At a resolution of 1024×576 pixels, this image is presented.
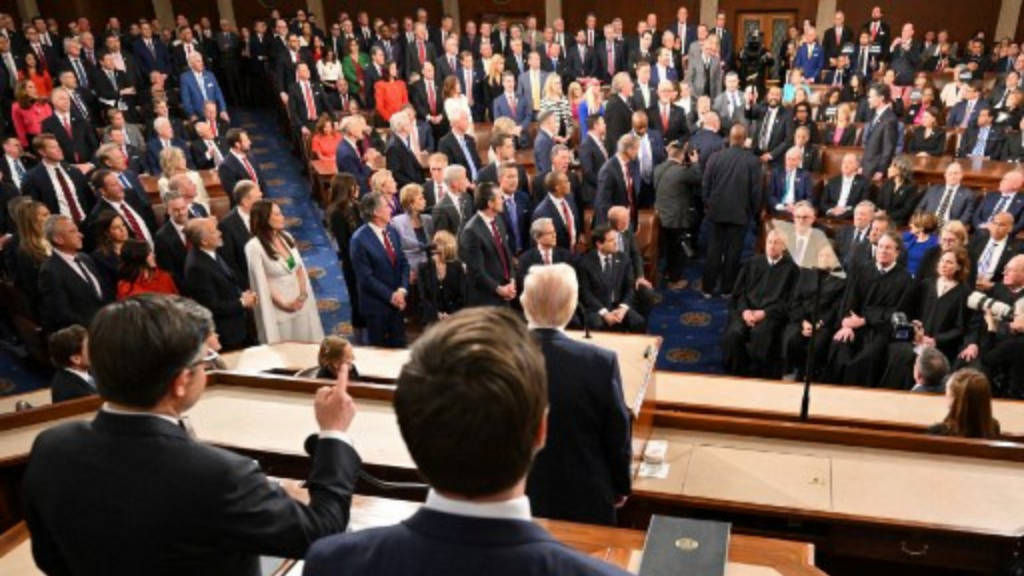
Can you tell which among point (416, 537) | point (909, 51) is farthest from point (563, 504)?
point (909, 51)

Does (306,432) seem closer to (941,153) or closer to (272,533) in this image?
(272,533)

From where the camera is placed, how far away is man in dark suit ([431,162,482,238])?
595 centimetres

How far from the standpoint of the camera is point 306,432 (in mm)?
3139

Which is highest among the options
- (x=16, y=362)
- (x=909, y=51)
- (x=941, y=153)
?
(x=909, y=51)

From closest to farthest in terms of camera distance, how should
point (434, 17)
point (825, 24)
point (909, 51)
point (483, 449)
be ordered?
point (483, 449)
point (909, 51)
point (825, 24)
point (434, 17)

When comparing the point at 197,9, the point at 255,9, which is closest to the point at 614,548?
the point at 255,9

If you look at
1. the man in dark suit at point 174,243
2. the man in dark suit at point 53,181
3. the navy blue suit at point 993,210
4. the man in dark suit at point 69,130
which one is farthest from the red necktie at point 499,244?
the man in dark suit at point 69,130

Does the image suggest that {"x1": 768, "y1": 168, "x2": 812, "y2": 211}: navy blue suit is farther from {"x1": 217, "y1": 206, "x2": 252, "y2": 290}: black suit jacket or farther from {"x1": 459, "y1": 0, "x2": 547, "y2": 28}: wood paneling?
{"x1": 459, "y1": 0, "x2": 547, "y2": 28}: wood paneling

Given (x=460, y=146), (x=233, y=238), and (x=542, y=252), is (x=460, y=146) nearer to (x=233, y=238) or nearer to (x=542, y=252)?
(x=542, y=252)

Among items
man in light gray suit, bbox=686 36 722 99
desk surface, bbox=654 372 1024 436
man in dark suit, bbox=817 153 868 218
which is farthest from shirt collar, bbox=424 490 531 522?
man in light gray suit, bbox=686 36 722 99

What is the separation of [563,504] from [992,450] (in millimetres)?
1585

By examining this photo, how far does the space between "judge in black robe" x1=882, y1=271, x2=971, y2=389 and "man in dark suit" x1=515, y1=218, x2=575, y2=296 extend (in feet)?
6.81

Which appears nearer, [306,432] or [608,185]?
[306,432]

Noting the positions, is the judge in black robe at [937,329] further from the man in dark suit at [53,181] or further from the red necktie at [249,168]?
the man in dark suit at [53,181]
